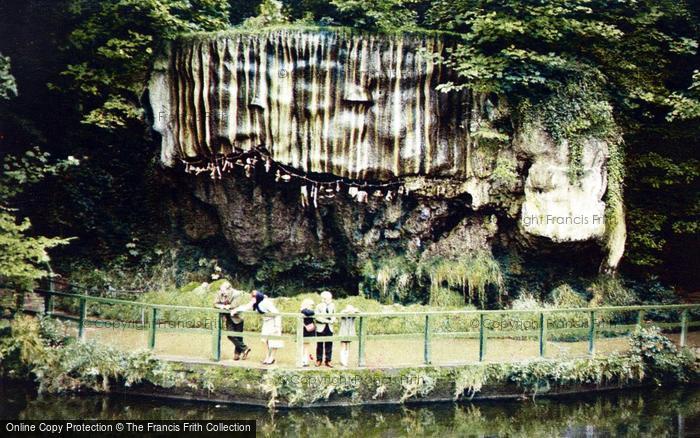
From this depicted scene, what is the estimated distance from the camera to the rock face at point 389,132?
13.3 m

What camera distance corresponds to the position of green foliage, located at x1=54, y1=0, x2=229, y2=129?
44.2 feet

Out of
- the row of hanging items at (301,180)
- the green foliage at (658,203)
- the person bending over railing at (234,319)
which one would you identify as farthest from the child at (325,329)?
the green foliage at (658,203)

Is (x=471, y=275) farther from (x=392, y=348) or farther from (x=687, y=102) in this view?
(x=687, y=102)

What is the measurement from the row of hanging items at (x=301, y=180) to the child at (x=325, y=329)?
3.94 meters

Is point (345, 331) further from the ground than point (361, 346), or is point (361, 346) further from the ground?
point (345, 331)

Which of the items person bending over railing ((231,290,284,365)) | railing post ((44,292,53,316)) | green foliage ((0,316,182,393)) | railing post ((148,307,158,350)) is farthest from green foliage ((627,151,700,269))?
railing post ((44,292,53,316))

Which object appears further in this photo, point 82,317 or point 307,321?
point 82,317

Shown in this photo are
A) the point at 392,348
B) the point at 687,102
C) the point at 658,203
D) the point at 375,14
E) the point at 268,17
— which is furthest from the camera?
the point at 658,203

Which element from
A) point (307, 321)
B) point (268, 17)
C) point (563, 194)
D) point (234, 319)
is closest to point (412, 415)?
point (307, 321)

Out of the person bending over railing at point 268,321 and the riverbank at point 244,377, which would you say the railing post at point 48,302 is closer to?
the riverbank at point 244,377

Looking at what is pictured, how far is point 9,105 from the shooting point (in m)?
13.4

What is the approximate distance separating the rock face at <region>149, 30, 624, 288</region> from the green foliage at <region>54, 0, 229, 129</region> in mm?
426

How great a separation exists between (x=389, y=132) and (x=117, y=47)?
5.92 m

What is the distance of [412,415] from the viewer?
10.4 meters
